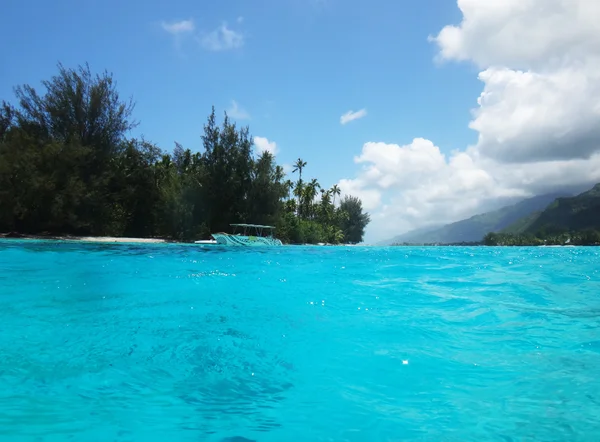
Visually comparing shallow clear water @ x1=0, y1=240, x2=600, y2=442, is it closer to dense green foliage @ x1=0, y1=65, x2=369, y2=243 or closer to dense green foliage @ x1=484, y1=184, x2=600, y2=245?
dense green foliage @ x1=0, y1=65, x2=369, y2=243

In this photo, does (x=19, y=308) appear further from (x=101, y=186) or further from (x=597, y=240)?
(x=597, y=240)

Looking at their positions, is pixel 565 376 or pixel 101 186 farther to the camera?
pixel 101 186

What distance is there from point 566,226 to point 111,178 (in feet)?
463

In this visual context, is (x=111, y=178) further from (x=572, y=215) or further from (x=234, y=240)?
(x=572, y=215)

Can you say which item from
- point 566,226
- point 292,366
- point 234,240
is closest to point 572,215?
point 566,226

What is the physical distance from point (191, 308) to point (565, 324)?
6278 millimetres

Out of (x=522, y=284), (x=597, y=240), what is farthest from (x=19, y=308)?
(x=597, y=240)

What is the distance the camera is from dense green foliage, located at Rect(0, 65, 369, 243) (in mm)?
31891

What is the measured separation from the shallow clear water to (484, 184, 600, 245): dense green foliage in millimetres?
94818

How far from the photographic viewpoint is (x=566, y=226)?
129 m

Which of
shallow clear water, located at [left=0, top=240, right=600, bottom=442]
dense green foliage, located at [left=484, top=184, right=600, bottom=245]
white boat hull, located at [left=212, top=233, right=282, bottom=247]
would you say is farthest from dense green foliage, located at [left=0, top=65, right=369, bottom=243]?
dense green foliage, located at [left=484, top=184, right=600, bottom=245]

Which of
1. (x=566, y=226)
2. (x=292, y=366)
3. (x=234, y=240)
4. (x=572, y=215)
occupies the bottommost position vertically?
(x=292, y=366)

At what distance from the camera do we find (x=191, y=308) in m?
6.88

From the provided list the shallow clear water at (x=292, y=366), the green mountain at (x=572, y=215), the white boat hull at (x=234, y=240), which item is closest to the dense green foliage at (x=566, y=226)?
the green mountain at (x=572, y=215)
